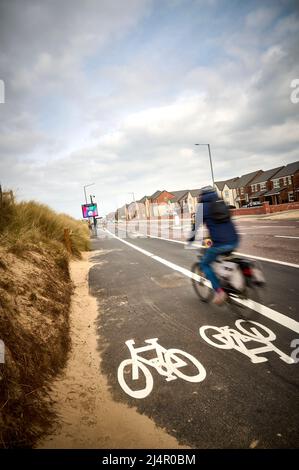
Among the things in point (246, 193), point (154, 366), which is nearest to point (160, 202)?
point (246, 193)

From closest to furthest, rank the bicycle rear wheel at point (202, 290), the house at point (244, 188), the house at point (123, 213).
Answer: the bicycle rear wheel at point (202, 290), the house at point (244, 188), the house at point (123, 213)

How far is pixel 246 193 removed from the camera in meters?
76.5

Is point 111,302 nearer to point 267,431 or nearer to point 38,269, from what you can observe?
point 38,269

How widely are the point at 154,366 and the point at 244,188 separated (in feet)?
266

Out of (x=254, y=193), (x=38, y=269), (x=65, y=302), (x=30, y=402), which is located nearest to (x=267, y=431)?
(x=30, y=402)

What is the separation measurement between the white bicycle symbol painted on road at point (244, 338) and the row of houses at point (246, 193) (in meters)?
37.6

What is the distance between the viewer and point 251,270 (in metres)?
4.24

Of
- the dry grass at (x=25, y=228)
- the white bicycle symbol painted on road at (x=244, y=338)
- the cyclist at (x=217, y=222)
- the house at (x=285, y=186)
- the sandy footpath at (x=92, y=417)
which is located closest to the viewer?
the sandy footpath at (x=92, y=417)

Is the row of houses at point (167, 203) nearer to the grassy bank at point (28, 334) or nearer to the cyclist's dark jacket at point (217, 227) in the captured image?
the grassy bank at point (28, 334)

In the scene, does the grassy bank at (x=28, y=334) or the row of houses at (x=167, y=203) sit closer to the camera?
the grassy bank at (x=28, y=334)

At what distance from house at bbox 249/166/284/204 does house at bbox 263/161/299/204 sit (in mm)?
1277

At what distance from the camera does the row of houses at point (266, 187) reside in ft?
193

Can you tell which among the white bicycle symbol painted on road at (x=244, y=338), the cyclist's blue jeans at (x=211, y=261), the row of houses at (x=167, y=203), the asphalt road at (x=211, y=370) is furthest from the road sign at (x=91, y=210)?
the row of houses at (x=167, y=203)

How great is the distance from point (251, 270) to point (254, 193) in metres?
75.2
